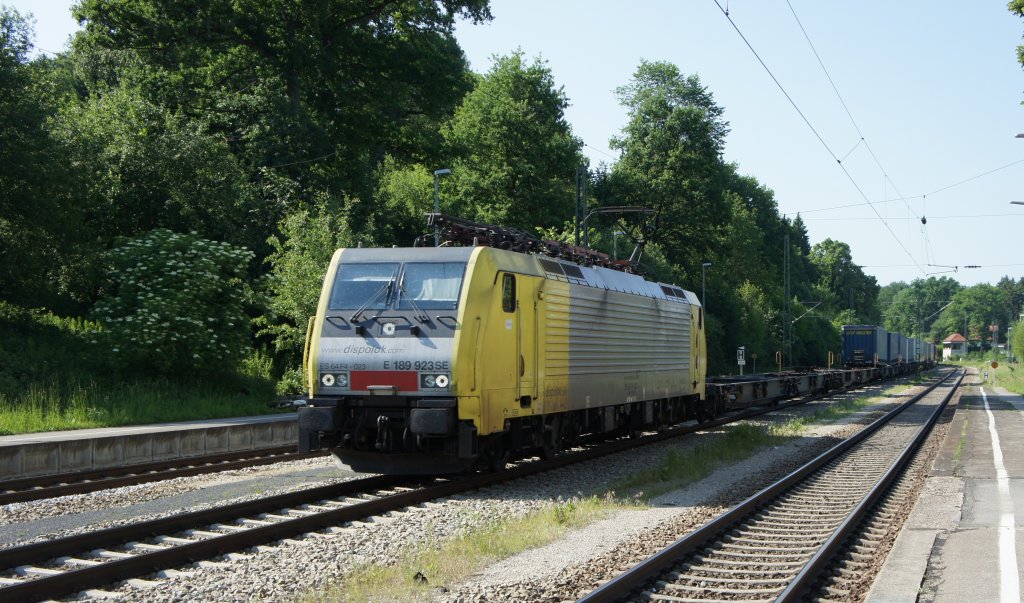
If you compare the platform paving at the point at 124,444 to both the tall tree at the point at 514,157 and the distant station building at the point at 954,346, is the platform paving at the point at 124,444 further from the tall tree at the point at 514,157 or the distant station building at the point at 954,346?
the distant station building at the point at 954,346

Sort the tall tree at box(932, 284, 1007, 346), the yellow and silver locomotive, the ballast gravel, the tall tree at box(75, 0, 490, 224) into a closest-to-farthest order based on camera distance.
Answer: the ballast gravel < the yellow and silver locomotive < the tall tree at box(75, 0, 490, 224) < the tall tree at box(932, 284, 1007, 346)

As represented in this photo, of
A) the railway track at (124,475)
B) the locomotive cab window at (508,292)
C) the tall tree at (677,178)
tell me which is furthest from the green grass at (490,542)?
the tall tree at (677,178)

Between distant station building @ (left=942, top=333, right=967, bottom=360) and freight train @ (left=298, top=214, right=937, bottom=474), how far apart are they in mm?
182090

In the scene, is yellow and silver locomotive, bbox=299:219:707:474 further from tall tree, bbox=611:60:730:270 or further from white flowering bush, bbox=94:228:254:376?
tall tree, bbox=611:60:730:270

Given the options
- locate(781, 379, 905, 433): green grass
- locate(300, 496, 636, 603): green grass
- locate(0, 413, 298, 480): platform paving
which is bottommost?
locate(781, 379, 905, 433): green grass

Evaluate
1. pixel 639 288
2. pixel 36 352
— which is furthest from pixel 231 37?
pixel 639 288

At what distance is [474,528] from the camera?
10273 mm

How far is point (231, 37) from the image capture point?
1393 inches

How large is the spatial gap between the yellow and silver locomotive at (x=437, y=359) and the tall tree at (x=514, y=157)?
111 ft

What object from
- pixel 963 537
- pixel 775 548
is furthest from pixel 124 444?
pixel 963 537

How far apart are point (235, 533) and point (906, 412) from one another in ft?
91.1

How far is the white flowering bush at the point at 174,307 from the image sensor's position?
23.6 metres

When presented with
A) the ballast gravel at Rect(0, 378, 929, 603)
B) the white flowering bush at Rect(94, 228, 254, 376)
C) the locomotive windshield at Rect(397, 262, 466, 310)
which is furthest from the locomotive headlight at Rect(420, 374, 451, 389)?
the white flowering bush at Rect(94, 228, 254, 376)

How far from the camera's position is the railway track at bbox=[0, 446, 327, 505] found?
12.6m
